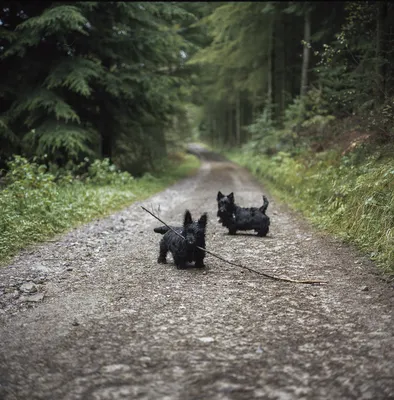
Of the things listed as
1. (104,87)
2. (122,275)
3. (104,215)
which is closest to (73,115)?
(104,87)

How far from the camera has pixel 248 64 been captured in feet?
79.7

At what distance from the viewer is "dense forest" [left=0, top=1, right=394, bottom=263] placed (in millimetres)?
8742

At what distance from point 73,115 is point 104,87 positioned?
3.19 metres

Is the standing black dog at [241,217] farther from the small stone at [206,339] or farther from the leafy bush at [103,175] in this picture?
the leafy bush at [103,175]

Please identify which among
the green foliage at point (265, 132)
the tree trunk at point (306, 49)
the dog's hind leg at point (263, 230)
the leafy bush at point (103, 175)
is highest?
the tree trunk at point (306, 49)

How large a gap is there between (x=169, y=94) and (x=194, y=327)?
13330mm

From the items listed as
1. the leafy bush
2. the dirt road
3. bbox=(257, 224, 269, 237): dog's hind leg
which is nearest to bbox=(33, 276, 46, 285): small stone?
the dirt road

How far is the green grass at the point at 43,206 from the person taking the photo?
22.1 ft

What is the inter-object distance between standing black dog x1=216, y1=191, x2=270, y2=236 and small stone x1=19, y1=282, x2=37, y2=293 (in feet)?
13.3

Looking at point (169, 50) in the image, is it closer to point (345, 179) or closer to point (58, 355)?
point (345, 179)

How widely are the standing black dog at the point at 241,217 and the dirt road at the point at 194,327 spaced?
1.15 meters

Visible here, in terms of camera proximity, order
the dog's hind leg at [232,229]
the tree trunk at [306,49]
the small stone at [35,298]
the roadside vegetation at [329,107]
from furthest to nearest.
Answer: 1. the tree trunk at [306,49]
2. the dog's hind leg at [232,229]
3. the roadside vegetation at [329,107]
4. the small stone at [35,298]

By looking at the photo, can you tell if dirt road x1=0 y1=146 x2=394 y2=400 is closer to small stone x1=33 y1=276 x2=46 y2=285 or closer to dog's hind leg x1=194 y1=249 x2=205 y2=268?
small stone x1=33 y1=276 x2=46 y2=285

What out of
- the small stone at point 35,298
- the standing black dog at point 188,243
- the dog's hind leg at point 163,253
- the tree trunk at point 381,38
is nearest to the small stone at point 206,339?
the standing black dog at point 188,243
